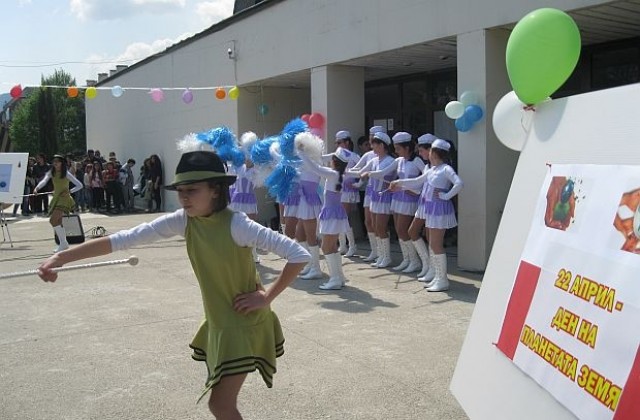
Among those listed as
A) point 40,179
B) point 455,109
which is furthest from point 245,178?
point 40,179

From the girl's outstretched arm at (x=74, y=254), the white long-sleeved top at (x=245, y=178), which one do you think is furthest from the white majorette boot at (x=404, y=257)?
the girl's outstretched arm at (x=74, y=254)

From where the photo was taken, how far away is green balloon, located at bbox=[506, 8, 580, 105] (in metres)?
3.04

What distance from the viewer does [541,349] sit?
252cm

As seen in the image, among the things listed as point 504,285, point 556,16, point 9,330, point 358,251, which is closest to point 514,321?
point 504,285

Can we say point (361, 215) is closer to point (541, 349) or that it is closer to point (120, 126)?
point (541, 349)

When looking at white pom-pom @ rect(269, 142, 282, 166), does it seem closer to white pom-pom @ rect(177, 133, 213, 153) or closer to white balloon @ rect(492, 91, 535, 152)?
white pom-pom @ rect(177, 133, 213, 153)

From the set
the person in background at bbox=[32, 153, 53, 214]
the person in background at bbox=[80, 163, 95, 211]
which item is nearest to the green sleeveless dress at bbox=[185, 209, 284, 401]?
the person in background at bbox=[80, 163, 95, 211]

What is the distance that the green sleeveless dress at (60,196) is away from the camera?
11234 mm

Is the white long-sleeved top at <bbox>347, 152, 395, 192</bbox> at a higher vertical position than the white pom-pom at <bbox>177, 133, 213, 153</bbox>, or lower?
lower

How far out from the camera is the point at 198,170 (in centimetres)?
288

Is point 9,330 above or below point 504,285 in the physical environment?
below

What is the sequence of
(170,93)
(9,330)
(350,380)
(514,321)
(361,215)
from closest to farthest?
(514,321) < (350,380) < (9,330) < (361,215) < (170,93)

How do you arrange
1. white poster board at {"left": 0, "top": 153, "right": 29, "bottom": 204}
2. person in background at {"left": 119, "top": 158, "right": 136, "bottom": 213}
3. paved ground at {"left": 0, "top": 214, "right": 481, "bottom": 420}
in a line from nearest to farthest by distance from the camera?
1. paved ground at {"left": 0, "top": 214, "right": 481, "bottom": 420}
2. white poster board at {"left": 0, "top": 153, "right": 29, "bottom": 204}
3. person in background at {"left": 119, "top": 158, "right": 136, "bottom": 213}

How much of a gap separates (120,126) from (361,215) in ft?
51.6
